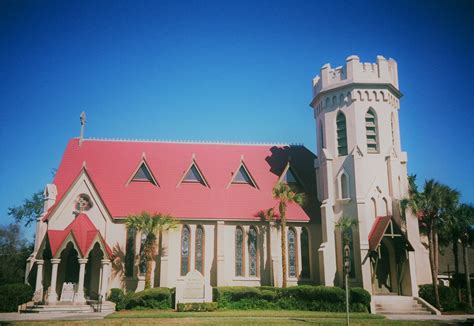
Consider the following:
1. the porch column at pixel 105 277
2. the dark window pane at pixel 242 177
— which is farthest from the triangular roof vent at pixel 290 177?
the porch column at pixel 105 277

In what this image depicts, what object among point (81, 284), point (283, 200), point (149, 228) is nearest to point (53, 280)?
point (81, 284)

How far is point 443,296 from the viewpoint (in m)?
28.0

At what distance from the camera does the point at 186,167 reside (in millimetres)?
36031

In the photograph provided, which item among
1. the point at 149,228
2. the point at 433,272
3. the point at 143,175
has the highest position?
the point at 143,175

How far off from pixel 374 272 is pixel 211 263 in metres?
11.8

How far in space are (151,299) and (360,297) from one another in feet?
44.0

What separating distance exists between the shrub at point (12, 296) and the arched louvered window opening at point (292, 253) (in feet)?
60.5

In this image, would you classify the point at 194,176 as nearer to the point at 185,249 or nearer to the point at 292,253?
the point at 185,249

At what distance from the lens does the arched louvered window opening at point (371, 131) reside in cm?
3184

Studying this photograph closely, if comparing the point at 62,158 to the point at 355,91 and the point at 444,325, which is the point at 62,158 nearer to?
the point at 355,91

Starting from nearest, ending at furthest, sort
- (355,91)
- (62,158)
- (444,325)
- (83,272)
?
(444,325) < (83,272) < (355,91) < (62,158)

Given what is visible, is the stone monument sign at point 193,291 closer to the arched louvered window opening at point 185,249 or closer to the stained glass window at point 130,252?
the arched louvered window opening at point 185,249

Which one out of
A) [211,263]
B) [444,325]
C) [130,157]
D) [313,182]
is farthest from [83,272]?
[444,325]

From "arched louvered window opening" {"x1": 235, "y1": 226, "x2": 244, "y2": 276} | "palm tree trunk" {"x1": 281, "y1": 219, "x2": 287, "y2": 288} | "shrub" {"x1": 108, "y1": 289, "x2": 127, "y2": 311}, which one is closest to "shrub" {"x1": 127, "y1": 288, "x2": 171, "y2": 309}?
"shrub" {"x1": 108, "y1": 289, "x2": 127, "y2": 311}
